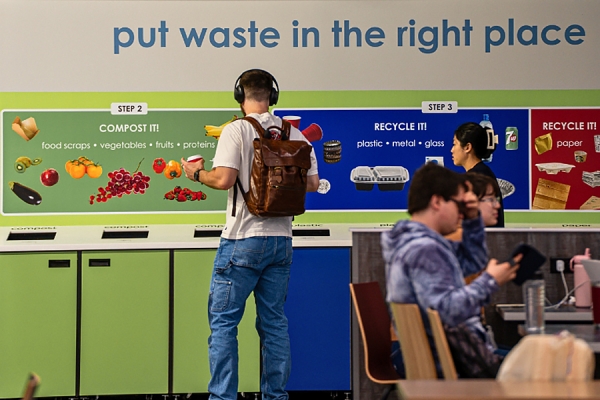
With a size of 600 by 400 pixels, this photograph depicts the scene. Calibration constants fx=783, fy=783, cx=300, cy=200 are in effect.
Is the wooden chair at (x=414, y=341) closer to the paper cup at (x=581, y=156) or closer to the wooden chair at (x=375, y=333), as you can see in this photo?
the wooden chair at (x=375, y=333)

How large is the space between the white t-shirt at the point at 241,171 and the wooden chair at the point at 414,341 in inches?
49.7

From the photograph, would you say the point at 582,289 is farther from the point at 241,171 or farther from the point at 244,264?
the point at 241,171

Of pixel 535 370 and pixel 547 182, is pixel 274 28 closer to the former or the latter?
pixel 547 182

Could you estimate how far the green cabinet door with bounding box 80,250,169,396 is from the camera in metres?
4.75

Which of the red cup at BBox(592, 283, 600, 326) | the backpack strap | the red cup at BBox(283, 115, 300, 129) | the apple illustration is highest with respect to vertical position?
the red cup at BBox(283, 115, 300, 129)

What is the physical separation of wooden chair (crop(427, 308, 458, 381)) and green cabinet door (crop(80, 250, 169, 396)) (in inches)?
107

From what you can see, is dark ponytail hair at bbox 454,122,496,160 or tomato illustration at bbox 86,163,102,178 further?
tomato illustration at bbox 86,163,102,178

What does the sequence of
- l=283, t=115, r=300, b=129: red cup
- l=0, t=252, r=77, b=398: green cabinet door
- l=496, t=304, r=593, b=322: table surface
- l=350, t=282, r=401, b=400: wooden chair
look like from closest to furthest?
l=496, t=304, r=593, b=322: table surface
l=350, t=282, r=401, b=400: wooden chair
l=0, t=252, r=77, b=398: green cabinet door
l=283, t=115, r=300, b=129: red cup

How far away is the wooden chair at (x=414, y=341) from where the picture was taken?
2424 mm

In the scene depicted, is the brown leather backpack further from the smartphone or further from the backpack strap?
the smartphone

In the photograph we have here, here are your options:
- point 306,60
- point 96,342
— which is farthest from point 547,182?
point 96,342

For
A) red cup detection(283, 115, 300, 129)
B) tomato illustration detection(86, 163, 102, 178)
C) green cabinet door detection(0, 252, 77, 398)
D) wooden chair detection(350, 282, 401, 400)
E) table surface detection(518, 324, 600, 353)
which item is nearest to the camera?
table surface detection(518, 324, 600, 353)

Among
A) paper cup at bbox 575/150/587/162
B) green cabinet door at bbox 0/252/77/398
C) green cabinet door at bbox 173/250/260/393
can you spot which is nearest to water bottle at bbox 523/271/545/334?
green cabinet door at bbox 173/250/260/393

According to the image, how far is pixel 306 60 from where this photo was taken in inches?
208
